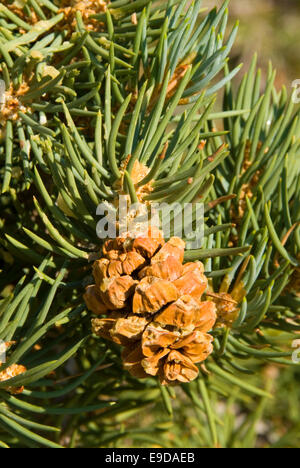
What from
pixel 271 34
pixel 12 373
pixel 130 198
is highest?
pixel 271 34

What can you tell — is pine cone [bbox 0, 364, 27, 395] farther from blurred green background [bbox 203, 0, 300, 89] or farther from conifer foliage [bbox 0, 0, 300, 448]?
blurred green background [bbox 203, 0, 300, 89]

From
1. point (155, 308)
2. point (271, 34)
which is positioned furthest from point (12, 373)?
point (271, 34)

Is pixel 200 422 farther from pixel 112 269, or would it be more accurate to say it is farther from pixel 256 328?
pixel 112 269

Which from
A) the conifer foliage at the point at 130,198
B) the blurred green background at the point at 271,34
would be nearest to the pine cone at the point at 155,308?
the conifer foliage at the point at 130,198

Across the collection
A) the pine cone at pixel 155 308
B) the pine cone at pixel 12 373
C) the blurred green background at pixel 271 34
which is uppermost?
the blurred green background at pixel 271 34

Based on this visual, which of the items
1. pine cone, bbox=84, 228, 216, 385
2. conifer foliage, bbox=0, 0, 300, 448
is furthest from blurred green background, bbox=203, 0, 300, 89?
pine cone, bbox=84, 228, 216, 385

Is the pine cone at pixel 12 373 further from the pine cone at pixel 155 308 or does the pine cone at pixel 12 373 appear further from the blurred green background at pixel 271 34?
the blurred green background at pixel 271 34

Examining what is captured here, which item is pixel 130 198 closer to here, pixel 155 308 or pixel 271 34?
pixel 155 308
